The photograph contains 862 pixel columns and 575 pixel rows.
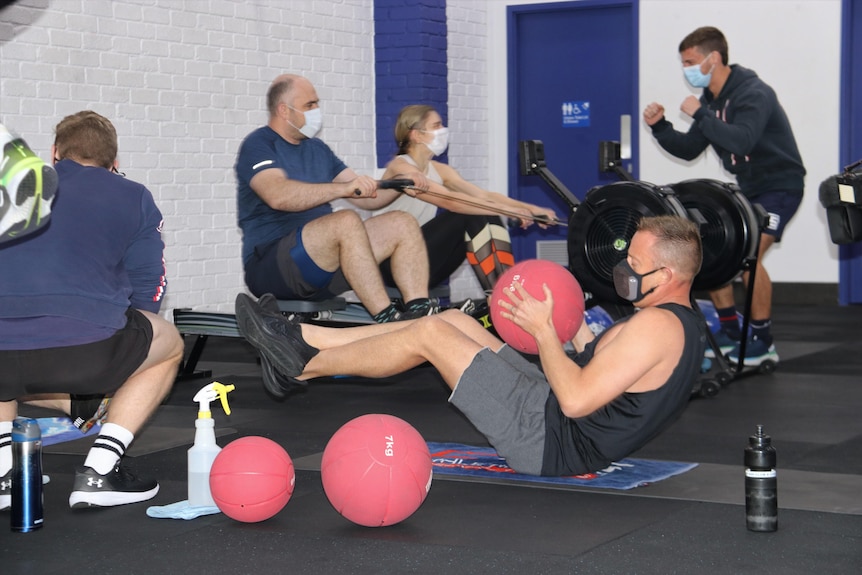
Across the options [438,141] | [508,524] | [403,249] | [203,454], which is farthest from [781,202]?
[203,454]

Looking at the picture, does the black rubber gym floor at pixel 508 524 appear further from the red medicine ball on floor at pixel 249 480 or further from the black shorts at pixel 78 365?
the black shorts at pixel 78 365

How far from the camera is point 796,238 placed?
30.5ft

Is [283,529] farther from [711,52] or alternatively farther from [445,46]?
[445,46]

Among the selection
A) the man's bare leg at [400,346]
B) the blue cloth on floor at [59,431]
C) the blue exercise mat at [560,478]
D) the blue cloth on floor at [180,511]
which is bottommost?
the blue cloth on floor at [59,431]

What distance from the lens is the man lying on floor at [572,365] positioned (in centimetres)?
334

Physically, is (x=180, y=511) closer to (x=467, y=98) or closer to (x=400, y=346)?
(x=400, y=346)

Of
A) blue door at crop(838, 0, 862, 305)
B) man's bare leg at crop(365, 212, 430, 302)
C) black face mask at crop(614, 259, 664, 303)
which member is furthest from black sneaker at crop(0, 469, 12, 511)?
blue door at crop(838, 0, 862, 305)

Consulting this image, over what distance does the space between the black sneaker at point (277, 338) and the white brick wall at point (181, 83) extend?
302cm

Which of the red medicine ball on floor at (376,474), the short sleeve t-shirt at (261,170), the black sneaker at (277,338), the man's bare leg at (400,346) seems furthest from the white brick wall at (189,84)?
the red medicine ball on floor at (376,474)

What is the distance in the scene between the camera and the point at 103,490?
3.52m

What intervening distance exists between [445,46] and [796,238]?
3.07m

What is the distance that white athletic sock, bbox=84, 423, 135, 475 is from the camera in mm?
3520

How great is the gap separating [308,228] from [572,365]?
227cm

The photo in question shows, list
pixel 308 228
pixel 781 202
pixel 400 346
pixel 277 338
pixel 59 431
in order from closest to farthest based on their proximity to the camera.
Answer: pixel 400 346
pixel 277 338
pixel 59 431
pixel 308 228
pixel 781 202
